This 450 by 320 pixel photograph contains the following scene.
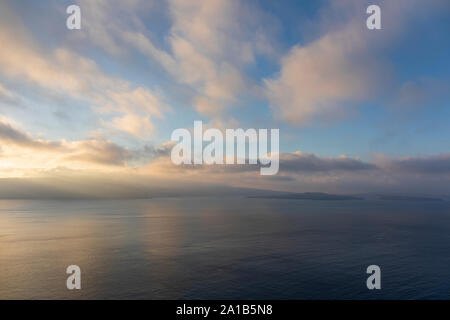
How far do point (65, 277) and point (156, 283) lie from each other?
2484 centimetres

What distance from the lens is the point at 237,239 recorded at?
11675cm

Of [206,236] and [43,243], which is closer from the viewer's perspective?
[43,243]
